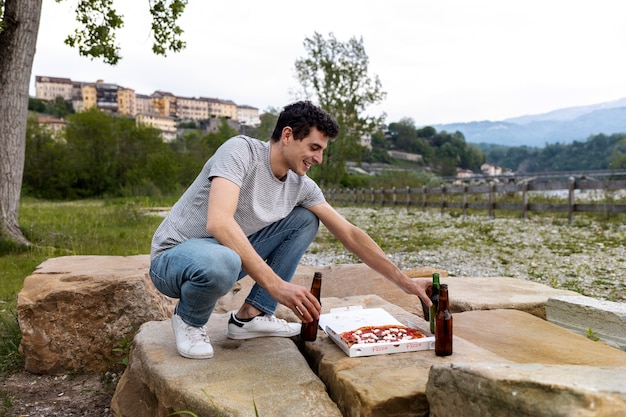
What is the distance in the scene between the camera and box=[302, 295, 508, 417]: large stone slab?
2070 millimetres

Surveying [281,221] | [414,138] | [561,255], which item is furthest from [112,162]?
[414,138]

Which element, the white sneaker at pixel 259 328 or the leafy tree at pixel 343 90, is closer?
the white sneaker at pixel 259 328

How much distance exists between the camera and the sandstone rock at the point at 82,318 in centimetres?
350

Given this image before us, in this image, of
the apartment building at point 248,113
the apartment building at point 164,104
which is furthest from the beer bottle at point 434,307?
the apartment building at point 248,113

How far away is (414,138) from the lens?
109 m

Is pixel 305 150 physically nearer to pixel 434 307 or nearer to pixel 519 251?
pixel 434 307

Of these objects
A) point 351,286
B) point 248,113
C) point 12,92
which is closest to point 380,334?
point 351,286

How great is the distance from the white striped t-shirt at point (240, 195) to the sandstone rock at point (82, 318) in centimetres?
93

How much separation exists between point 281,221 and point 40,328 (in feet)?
5.85

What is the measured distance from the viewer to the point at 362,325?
2.87 m

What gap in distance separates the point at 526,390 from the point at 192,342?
1585mm

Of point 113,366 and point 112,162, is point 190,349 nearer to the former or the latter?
point 113,366

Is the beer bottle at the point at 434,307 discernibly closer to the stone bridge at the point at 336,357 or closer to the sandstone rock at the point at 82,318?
the stone bridge at the point at 336,357

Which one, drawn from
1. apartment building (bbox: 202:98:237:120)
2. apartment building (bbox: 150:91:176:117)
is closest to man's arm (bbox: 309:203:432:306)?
apartment building (bbox: 150:91:176:117)
